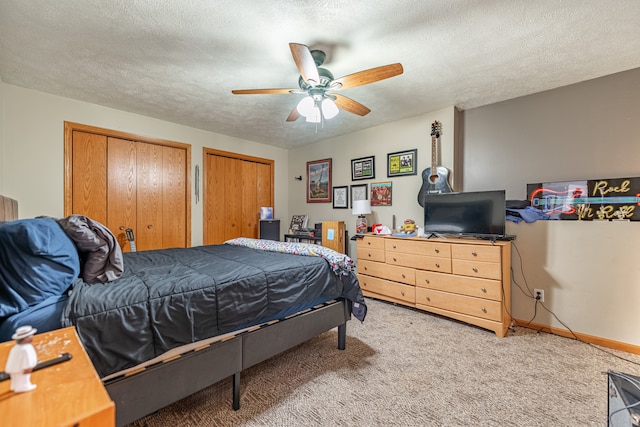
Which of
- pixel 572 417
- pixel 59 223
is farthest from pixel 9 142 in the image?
pixel 572 417

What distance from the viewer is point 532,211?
2760 millimetres

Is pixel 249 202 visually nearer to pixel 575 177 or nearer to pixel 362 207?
pixel 362 207

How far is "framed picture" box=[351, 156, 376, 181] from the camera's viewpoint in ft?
13.2

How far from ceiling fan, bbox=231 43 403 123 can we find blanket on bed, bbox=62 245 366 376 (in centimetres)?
127

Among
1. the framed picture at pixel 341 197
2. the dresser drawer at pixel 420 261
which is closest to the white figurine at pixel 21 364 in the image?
the dresser drawer at pixel 420 261

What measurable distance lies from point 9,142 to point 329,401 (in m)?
3.81

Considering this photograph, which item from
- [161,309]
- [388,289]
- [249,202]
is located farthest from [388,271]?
[249,202]

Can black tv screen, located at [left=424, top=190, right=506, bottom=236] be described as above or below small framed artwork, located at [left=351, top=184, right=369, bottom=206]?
below

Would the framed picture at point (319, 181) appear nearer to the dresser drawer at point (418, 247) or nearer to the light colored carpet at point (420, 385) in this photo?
the dresser drawer at point (418, 247)

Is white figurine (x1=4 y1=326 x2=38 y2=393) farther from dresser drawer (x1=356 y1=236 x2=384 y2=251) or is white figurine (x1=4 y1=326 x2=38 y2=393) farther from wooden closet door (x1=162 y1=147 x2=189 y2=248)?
wooden closet door (x1=162 y1=147 x2=189 y2=248)

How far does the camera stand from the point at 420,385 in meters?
1.82

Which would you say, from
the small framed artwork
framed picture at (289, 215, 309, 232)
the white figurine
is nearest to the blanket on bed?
the white figurine

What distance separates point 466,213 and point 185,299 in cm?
273

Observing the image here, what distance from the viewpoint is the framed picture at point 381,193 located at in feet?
12.6
